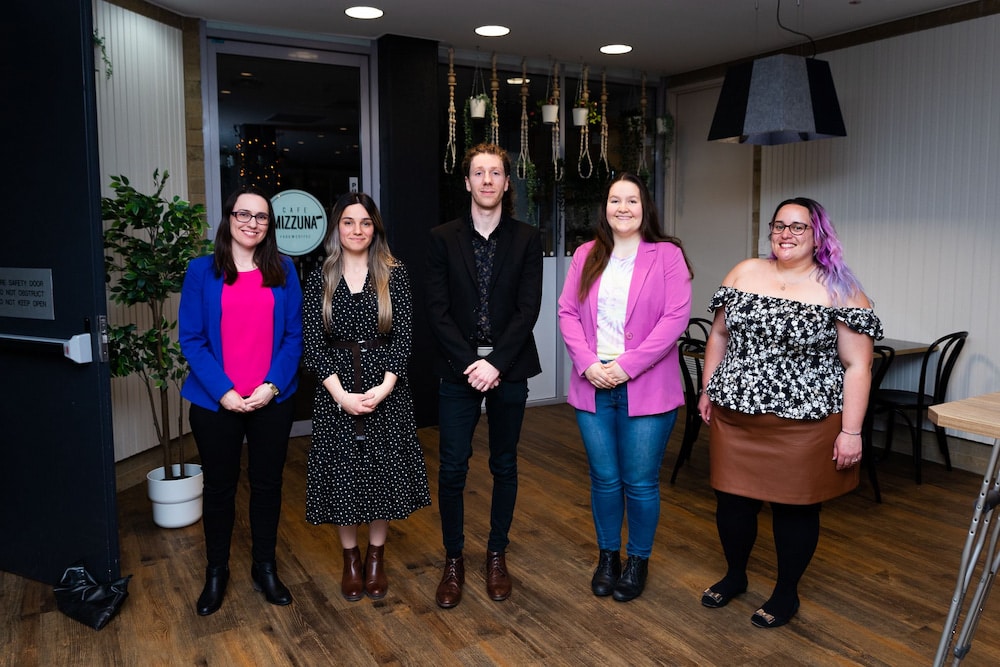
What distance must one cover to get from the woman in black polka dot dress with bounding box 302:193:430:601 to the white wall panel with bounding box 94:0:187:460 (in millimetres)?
1973

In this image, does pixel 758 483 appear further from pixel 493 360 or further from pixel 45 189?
pixel 45 189

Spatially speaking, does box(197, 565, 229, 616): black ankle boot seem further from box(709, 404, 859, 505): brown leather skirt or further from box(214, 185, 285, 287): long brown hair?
box(709, 404, 859, 505): brown leather skirt

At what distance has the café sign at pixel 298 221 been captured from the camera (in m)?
5.30

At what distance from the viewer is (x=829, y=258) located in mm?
2705

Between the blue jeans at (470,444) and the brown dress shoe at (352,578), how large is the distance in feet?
1.14

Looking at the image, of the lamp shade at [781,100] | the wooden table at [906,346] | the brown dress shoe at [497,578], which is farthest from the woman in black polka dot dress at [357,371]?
the wooden table at [906,346]

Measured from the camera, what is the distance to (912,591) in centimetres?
315

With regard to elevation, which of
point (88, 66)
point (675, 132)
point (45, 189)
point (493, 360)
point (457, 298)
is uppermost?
point (675, 132)

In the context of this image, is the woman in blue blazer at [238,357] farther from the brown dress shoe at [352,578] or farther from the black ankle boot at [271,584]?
the brown dress shoe at [352,578]

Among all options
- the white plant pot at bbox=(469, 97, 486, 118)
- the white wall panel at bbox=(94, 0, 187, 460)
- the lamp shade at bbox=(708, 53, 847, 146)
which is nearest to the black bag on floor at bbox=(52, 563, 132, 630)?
the white wall panel at bbox=(94, 0, 187, 460)

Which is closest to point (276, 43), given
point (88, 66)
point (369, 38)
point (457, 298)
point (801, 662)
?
point (369, 38)

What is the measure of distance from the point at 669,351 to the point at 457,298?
0.79 m

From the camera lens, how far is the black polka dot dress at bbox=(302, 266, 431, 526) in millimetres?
2875

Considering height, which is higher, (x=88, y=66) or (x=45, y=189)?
(x=88, y=66)
